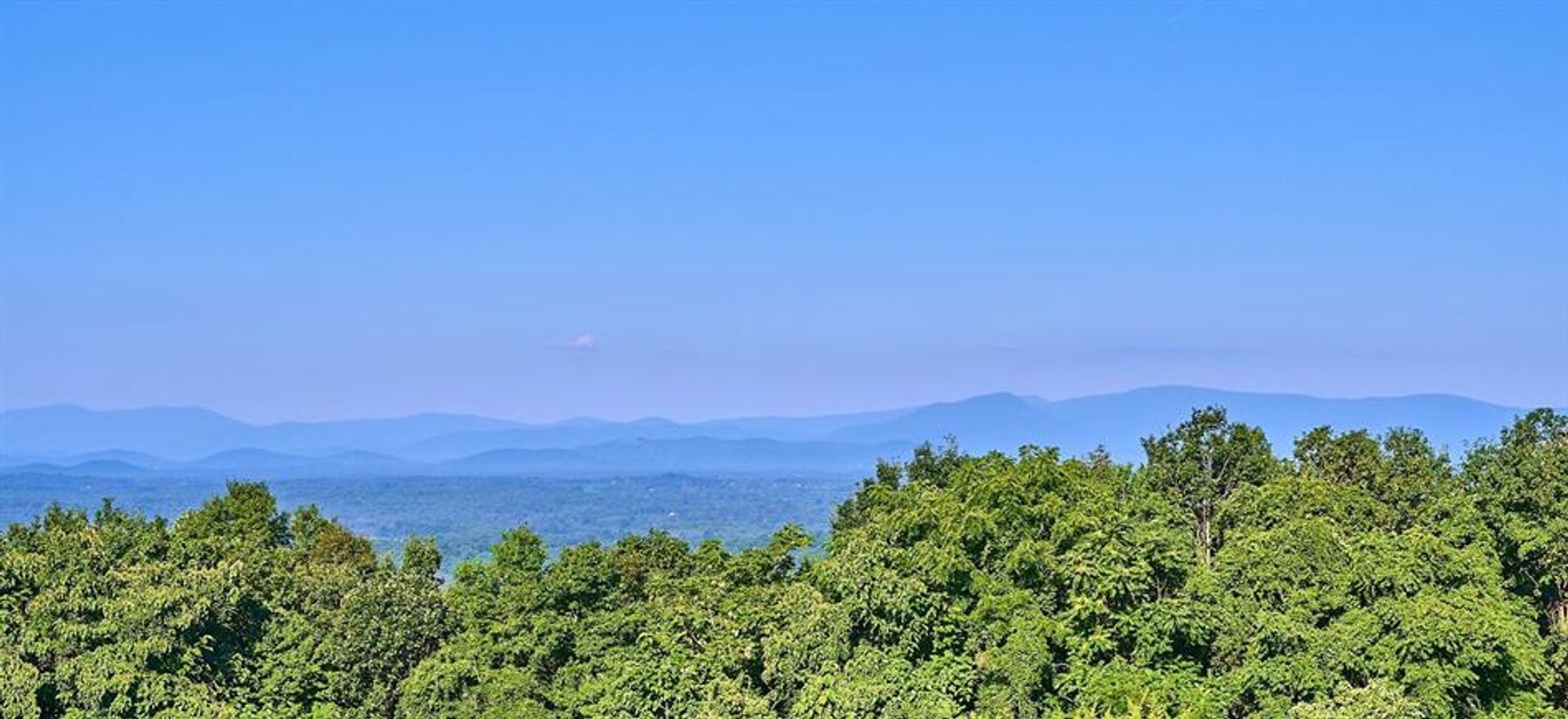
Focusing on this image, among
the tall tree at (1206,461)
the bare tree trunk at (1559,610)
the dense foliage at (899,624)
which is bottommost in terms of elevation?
the bare tree trunk at (1559,610)

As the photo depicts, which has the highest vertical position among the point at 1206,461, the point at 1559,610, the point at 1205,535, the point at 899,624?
the point at 1206,461

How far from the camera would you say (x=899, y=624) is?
70.7 feet

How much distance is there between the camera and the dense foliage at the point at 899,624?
67.6 feet

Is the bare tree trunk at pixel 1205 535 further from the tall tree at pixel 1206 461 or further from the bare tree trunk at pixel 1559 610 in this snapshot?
the bare tree trunk at pixel 1559 610

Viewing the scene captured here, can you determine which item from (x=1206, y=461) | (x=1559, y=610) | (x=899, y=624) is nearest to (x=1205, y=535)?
(x=1206, y=461)

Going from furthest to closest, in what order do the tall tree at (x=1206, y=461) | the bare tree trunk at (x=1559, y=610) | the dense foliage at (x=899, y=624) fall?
the tall tree at (x=1206, y=461)
the bare tree trunk at (x=1559, y=610)
the dense foliage at (x=899, y=624)

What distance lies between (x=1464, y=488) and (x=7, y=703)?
30460 mm

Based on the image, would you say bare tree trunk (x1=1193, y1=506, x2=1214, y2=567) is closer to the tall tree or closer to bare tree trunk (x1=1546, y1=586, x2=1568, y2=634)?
the tall tree

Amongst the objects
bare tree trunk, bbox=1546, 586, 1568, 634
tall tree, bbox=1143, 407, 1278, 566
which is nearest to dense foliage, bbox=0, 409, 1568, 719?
bare tree trunk, bbox=1546, 586, 1568, 634

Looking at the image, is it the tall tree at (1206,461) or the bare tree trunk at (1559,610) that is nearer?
the bare tree trunk at (1559,610)

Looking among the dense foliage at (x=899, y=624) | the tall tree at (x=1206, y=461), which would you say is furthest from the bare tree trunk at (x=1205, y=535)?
the dense foliage at (x=899, y=624)

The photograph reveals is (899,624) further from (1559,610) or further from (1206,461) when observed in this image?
(1206,461)

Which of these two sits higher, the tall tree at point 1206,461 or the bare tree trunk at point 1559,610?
the tall tree at point 1206,461

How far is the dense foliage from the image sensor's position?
811 inches
